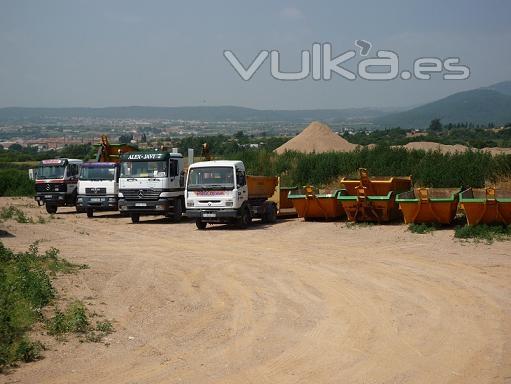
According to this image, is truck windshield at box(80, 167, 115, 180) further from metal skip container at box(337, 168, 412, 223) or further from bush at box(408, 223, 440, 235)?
bush at box(408, 223, 440, 235)

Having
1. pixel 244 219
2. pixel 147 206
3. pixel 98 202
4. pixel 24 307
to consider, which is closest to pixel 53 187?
pixel 98 202

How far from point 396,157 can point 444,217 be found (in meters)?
16.6

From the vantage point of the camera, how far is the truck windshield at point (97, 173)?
28109 millimetres

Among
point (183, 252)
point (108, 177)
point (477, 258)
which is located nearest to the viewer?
point (477, 258)

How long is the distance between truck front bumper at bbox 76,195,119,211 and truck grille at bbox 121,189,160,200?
9.77ft

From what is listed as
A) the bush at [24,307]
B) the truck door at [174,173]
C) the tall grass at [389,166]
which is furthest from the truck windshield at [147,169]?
the tall grass at [389,166]

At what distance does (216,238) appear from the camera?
66.2 ft

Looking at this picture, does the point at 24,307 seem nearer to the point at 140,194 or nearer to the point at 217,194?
the point at 217,194

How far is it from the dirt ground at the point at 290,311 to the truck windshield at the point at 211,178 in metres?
3.57

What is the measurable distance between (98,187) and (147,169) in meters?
4.03

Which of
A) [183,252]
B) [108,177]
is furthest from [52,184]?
[183,252]

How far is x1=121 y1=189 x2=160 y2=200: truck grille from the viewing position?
2456 cm

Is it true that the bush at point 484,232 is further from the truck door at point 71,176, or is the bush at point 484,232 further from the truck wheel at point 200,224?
the truck door at point 71,176

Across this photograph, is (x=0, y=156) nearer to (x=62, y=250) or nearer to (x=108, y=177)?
(x=108, y=177)
